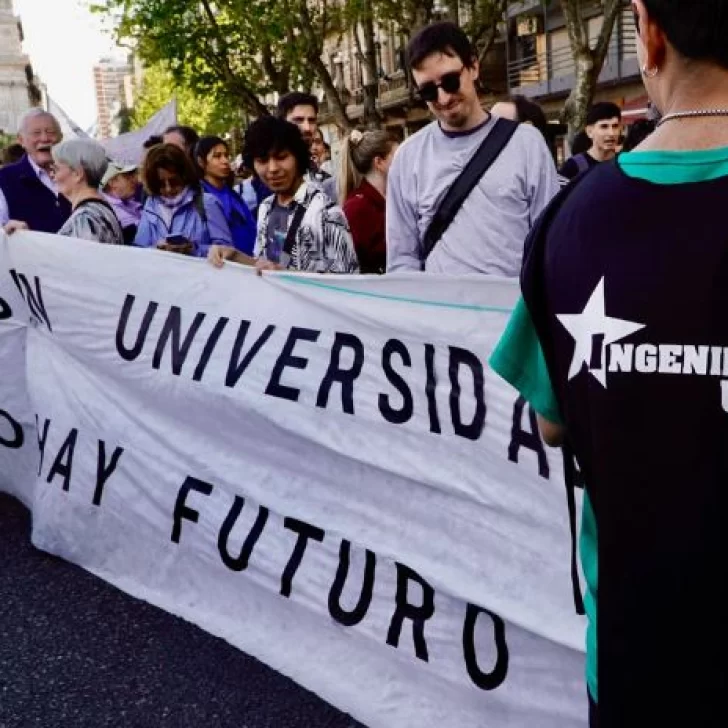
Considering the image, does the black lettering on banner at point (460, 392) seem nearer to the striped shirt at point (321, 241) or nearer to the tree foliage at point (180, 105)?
the striped shirt at point (321, 241)

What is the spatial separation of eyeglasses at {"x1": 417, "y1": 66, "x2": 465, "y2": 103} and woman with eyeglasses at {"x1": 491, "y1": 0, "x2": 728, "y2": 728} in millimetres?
2503

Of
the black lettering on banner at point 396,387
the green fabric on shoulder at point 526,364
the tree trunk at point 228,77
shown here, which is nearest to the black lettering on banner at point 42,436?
the black lettering on banner at point 396,387

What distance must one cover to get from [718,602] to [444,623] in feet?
5.59

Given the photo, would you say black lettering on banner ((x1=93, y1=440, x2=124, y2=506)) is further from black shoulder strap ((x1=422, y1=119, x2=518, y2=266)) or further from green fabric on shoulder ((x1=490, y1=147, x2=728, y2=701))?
green fabric on shoulder ((x1=490, y1=147, x2=728, y2=701))

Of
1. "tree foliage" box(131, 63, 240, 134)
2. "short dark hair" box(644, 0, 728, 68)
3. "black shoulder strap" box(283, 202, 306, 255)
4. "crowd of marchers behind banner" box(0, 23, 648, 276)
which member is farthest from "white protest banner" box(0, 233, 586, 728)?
"tree foliage" box(131, 63, 240, 134)

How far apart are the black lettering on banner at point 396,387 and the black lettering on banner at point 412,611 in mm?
413

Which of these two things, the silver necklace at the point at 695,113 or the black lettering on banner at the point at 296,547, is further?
the black lettering on banner at the point at 296,547

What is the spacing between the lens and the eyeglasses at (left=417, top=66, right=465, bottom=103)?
380cm

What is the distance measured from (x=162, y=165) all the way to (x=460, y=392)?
276 cm

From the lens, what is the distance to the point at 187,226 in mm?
5199

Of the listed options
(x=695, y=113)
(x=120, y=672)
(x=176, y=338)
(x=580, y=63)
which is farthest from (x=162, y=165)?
(x=580, y=63)

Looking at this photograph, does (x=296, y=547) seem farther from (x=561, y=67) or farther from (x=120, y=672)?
(x=561, y=67)

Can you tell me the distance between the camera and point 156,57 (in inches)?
1366

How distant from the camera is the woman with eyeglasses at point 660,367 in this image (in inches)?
47.9
